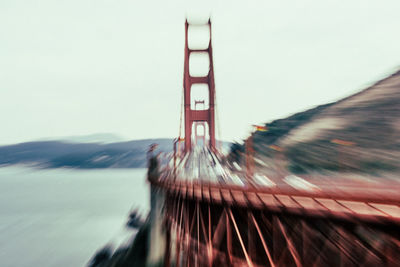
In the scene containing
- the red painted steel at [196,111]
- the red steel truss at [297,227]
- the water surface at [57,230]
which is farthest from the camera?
the red painted steel at [196,111]

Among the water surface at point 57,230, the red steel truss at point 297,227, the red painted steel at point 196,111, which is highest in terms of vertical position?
the red painted steel at point 196,111

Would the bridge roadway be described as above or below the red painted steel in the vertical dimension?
below

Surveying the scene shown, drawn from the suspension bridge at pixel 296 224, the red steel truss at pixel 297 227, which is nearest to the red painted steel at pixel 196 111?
the suspension bridge at pixel 296 224

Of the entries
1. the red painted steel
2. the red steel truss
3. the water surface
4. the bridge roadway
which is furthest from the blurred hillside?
the water surface

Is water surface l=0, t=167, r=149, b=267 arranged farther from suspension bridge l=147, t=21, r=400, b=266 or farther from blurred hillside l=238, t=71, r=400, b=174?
blurred hillside l=238, t=71, r=400, b=174

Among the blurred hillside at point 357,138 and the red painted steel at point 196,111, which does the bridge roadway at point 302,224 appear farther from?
the red painted steel at point 196,111

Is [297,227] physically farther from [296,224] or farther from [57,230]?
[57,230]

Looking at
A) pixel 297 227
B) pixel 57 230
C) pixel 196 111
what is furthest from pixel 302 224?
pixel 57 230
